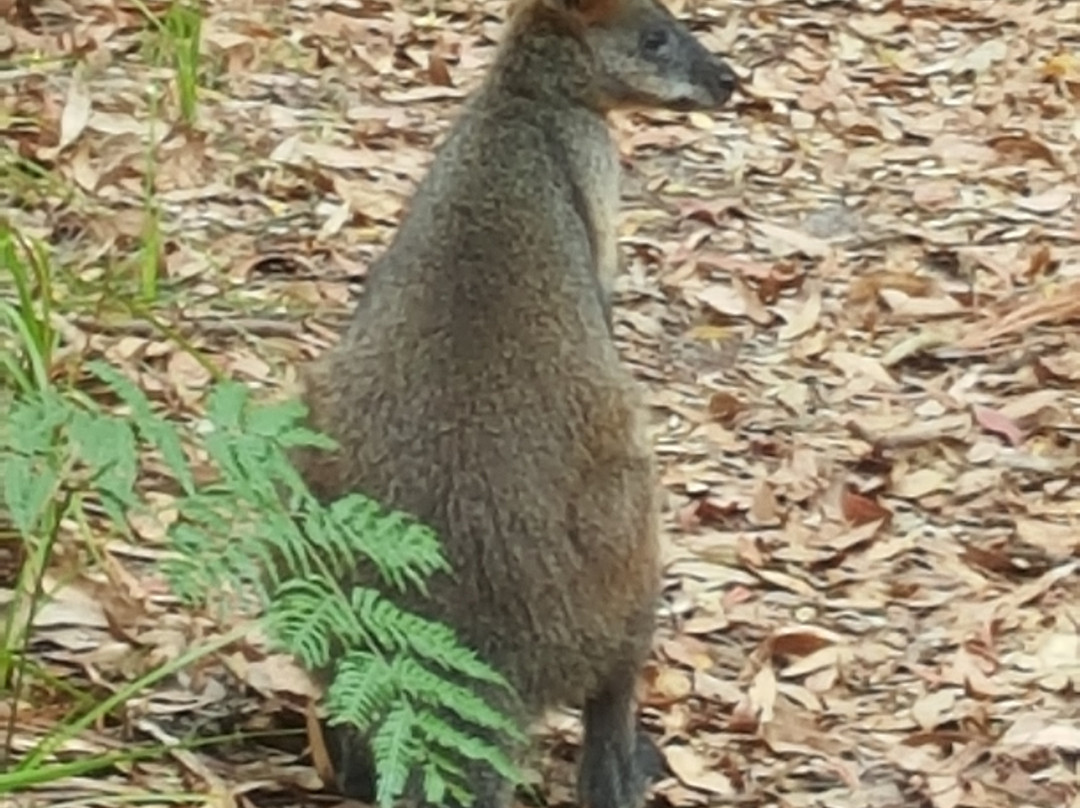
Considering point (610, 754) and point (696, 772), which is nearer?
point (610, 754)

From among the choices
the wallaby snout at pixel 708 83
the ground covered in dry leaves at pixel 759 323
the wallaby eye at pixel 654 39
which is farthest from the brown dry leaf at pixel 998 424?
the wallaby eye at pixel 654 39

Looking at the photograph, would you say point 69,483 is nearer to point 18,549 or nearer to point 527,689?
point 18,549

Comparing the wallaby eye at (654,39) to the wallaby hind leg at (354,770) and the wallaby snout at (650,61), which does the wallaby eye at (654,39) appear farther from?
the wallaby hind leg at (354,770)

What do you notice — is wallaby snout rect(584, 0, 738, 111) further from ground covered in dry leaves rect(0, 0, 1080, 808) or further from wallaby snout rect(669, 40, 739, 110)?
ground covered in dry leaves rect(0, 0, 1080, 808)

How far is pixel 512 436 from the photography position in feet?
12.4

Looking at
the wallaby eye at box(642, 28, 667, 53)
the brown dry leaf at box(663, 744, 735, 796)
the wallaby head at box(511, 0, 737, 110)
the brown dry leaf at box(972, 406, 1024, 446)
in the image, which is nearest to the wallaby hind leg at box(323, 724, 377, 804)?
the brown dry leaf at box(663, 744, 735, 796)

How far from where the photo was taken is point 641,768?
4.25m

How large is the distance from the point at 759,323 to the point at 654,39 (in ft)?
3.97

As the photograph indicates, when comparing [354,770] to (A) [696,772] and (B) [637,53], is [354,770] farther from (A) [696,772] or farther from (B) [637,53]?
(B) [637,53]

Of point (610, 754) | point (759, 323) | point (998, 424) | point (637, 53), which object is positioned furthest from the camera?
point (759, 323)

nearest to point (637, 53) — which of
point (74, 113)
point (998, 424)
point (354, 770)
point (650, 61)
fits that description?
point (650, 61)

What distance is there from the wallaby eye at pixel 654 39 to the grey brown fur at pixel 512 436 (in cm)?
76

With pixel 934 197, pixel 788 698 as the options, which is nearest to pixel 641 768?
pixel 788 698

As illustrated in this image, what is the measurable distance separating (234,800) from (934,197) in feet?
11.2
